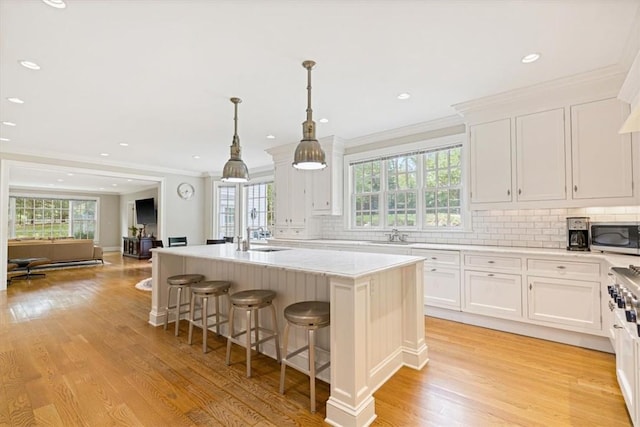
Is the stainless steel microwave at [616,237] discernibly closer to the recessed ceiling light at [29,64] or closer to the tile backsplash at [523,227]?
the tile backsplash at [523,227]

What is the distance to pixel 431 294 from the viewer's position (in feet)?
12.4

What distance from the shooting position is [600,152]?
2949 millimetres

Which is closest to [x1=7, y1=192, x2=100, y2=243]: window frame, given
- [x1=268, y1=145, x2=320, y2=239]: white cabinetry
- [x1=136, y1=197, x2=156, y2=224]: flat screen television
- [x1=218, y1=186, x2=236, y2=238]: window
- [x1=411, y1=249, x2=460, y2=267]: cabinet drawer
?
[x1=136, y1=197, x2=156, y2=224]: flat screen television

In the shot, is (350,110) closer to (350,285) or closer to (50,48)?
(350,285)

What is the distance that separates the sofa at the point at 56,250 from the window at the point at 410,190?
769cm

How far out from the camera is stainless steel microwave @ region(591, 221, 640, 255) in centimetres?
258

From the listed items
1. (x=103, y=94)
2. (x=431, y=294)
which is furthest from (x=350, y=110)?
(x=103, y=94)

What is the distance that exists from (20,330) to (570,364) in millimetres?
5528

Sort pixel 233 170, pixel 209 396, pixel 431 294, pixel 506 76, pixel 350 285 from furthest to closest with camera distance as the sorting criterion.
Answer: pixel 431 294 < pixel 233 170 < pixel 506 76 < pixel 209 396 < pixel 350 285

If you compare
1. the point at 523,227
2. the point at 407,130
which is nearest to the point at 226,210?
the point at 407,130

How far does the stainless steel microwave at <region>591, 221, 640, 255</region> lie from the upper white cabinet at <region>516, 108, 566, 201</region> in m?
0.44

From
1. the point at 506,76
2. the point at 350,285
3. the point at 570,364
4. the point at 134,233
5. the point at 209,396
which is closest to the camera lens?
the point at 350,285

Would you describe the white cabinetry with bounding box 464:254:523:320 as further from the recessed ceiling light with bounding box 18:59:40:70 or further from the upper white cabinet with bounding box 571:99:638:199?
the recessed ceiling light with bounding box 18:59:40:70

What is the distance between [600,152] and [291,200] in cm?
Answer: 420
